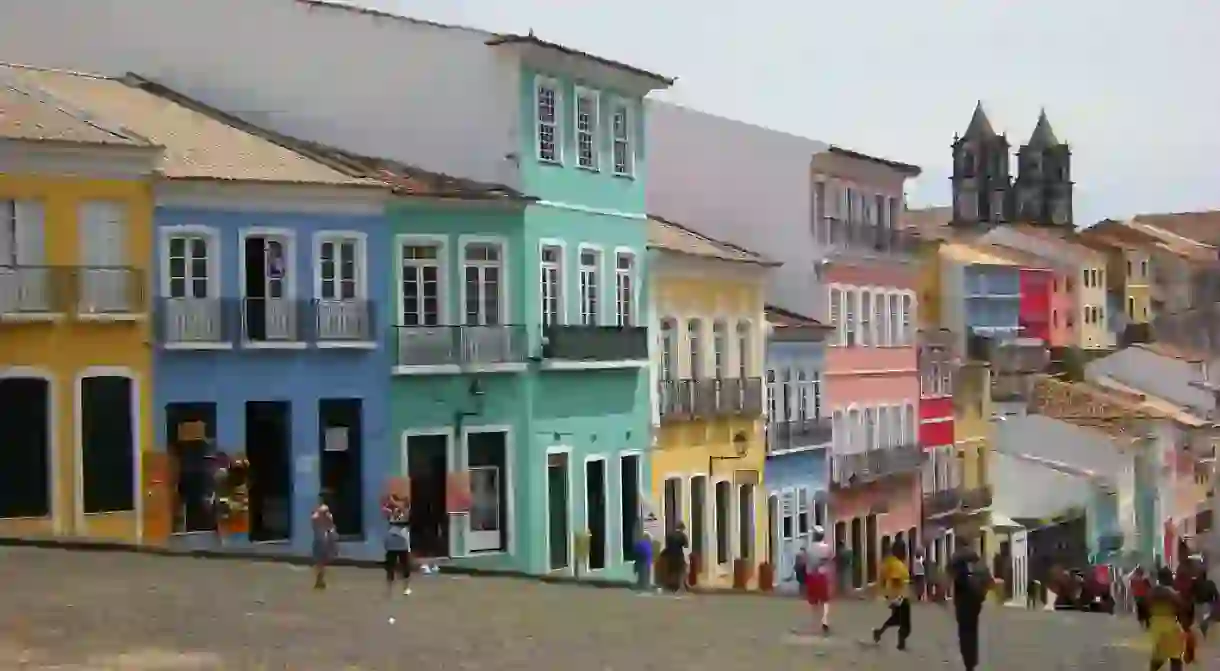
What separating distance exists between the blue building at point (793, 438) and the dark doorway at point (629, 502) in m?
7.16

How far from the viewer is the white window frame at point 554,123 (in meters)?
39.4

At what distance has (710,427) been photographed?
46844mm

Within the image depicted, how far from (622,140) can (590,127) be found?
1.54 meters

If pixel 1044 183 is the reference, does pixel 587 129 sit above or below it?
below

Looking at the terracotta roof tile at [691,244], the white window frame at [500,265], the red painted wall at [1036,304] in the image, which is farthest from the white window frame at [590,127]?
the red painted wall at [1036,304]

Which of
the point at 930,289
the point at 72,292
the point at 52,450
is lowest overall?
the point at 52,450

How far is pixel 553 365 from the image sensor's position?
1549 inches

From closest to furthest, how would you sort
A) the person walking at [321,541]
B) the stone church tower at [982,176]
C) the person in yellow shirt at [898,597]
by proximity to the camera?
the person walking at [321,541] < the person in yellow shirt at [898,597] < the stone church tower at [982,176]

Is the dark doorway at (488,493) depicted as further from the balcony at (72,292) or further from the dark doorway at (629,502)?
the balcony at (72,292)

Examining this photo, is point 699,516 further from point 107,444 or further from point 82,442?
point 82,442

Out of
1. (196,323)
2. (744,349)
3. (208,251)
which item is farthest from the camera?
(744,349)

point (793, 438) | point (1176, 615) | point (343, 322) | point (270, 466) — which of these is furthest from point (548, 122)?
point (1176, 615)

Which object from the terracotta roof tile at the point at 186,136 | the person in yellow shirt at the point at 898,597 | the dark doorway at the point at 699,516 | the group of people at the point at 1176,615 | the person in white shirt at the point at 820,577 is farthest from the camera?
the dark doorway at the point at 699,516

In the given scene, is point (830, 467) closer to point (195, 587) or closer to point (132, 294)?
point (132, 294)
